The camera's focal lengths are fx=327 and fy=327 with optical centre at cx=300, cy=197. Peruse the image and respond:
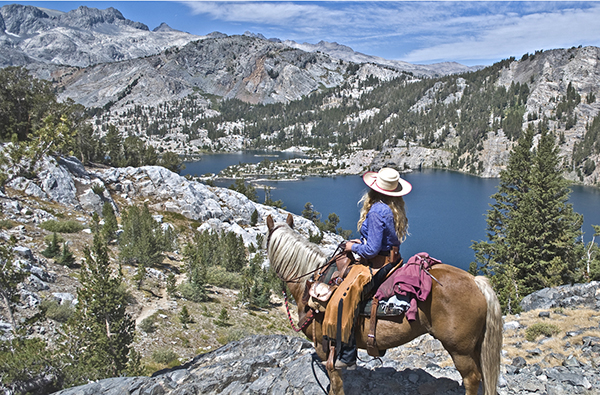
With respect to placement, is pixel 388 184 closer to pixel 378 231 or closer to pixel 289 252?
pixel 378 231

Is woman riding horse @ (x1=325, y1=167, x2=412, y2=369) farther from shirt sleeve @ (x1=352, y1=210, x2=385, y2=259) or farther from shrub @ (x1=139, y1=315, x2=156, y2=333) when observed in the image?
shrub @ (x1=139, y1=315, x2=156, y2=333)

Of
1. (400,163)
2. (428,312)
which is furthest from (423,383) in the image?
(400,163)

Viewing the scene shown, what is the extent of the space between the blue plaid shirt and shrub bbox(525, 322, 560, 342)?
24.4 ft

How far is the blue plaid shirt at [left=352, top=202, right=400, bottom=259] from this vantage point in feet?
16.5

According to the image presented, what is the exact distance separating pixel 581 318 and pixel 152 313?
20391 mm

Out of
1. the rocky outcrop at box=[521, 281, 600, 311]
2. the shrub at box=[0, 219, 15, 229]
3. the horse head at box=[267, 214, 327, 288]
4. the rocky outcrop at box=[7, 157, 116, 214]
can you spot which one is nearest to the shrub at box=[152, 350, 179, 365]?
the horse head at box=[267, 214, 327, 288]

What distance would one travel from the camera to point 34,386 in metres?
8.42

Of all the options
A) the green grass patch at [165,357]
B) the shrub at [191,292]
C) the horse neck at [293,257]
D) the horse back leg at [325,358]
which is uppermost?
the horse neck at [293,257]

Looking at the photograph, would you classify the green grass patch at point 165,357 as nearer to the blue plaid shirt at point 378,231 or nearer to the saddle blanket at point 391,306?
the saddle blanket at point 391,306

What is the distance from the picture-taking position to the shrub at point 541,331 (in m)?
9.29

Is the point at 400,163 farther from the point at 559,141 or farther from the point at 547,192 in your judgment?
the point at 547,192

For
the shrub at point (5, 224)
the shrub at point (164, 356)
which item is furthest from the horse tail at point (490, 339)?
the shrub at point (5, 224)

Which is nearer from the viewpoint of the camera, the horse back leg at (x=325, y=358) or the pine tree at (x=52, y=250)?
the horse back leg at (x=325, y=358)

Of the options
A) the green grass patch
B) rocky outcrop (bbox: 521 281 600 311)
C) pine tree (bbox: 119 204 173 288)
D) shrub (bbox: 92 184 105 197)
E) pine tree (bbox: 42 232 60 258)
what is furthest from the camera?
shrub (bbox: 92 184 105 197)
